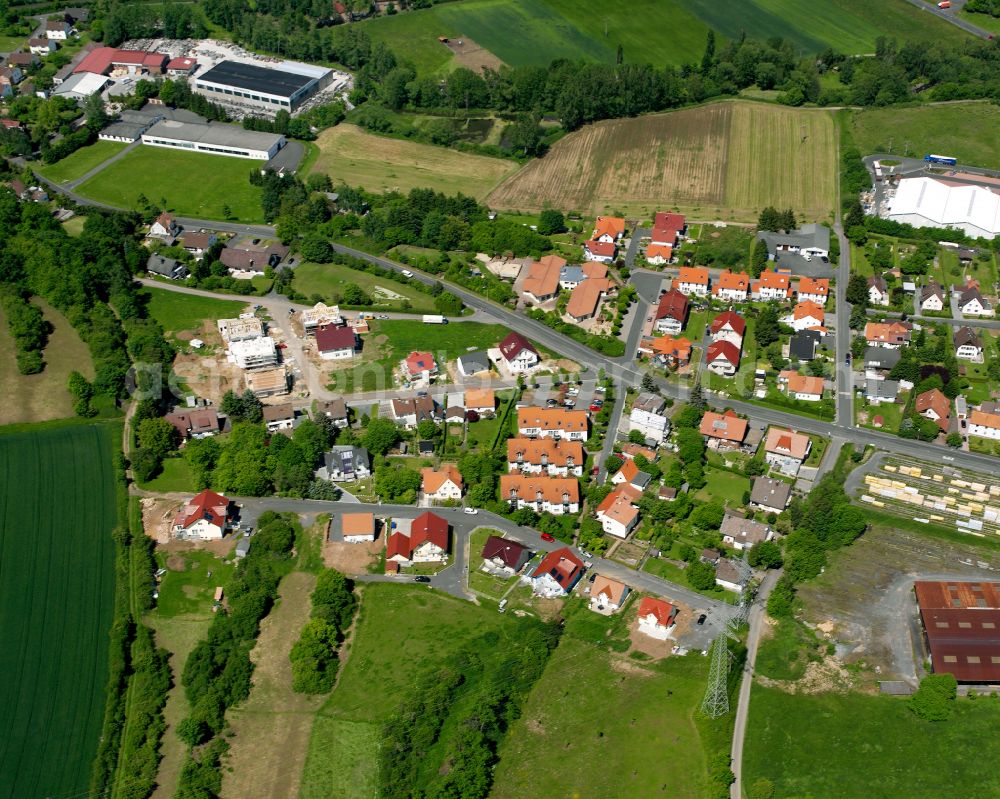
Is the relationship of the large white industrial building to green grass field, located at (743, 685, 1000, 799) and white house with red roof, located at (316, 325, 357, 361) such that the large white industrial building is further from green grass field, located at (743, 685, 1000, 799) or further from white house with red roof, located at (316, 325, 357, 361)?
green grass field, located at (743, 685, 1000, 799)

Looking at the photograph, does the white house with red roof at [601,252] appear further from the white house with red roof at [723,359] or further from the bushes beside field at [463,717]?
the bushes beside field at [463,717]

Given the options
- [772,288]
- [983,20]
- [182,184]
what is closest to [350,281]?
[182,184]

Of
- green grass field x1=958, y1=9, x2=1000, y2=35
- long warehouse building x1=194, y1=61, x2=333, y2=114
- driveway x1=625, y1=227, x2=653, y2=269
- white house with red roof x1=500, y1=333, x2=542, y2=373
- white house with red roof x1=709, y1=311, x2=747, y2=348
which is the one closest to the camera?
white house with red roof x1=500, y1=333, x2=542, y2=373

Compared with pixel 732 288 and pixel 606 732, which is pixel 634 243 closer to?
pixel 732 288

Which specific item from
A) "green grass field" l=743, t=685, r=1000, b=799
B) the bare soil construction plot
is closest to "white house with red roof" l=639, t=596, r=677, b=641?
"green grass field" l=743, t=685, r=1000, b=799

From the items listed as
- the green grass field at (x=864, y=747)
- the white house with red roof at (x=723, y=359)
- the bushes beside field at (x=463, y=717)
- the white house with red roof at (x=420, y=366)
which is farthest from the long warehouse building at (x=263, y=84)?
the green grass field at (x=864, y=747)

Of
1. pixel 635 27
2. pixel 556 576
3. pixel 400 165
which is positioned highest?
pixel 635 27
